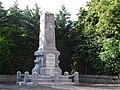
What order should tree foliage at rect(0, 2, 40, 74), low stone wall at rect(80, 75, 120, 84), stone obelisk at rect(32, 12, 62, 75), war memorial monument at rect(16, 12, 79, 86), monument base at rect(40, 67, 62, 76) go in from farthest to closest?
tree foliage at rect(0, 2, 40, 74)
low stone wall at rect(80, 75, 120, 84)
stone obelisk at rect(32, 12, 62, 75)
monument base at rect(40, 67, 62, 76)
war memorial monument at rect(16, 12, 79, 86)

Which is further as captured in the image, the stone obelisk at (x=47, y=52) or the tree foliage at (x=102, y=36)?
the tree foliage at (x=102, y=36)

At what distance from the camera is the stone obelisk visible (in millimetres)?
25672

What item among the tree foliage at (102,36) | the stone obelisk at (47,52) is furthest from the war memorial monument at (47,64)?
the tree foliage at (102,36)

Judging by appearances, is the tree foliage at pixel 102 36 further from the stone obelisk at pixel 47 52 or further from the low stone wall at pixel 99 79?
the stone obelisk at pixel 47 52

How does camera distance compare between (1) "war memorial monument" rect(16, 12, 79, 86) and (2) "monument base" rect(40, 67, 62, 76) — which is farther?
(2) "monument base" rect(40, 67, 62, 76)

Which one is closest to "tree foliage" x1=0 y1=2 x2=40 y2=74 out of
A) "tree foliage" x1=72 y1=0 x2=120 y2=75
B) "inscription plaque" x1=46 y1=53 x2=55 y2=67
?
"tree foliage" x1=72 y1=0 x2=120 y2=75

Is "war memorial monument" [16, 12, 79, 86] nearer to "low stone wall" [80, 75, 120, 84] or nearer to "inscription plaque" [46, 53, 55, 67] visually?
"inscription plaque" [46, 53, 55, 67]

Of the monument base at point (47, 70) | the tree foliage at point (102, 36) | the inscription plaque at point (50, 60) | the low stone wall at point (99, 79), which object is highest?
the tree foliage at point (102, 36)

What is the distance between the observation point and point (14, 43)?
32.8m

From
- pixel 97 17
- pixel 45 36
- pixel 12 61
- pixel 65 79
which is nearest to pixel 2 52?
pixel 12 61

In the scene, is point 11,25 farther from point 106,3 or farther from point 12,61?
point 106,3

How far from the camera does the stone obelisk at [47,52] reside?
1011 inches

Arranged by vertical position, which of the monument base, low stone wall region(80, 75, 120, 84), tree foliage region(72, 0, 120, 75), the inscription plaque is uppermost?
tree foliage region(72, 0, 120, 75)

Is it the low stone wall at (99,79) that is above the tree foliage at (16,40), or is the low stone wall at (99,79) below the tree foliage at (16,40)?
below
